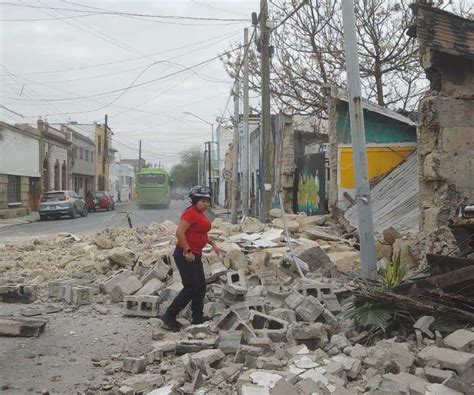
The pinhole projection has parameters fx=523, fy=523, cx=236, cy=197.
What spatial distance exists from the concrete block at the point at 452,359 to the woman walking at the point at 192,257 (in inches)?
106

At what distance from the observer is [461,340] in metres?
4.08

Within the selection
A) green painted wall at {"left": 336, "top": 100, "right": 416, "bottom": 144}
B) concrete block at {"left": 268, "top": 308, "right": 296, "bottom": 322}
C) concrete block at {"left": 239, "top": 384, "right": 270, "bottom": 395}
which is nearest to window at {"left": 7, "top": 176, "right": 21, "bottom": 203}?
green painted wall at {"left": 336, "top": 100, "right": 416, "bottom": 144}

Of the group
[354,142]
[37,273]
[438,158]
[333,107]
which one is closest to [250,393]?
[354,142]

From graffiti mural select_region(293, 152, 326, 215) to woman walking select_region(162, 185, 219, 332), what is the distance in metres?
11.7

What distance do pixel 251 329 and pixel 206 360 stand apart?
89 centimetres

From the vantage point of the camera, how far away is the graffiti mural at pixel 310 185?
17672mm

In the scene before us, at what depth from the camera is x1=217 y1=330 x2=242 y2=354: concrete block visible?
4.63 metres

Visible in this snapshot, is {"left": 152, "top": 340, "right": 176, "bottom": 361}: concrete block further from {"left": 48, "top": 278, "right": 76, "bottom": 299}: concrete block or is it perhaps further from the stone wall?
the stone wall

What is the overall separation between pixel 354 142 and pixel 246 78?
13.7 metres

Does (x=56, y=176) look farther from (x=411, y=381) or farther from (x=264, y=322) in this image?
(x=411, y=381)

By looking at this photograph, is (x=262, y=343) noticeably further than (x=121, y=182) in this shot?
No

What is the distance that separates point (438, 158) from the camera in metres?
8.20

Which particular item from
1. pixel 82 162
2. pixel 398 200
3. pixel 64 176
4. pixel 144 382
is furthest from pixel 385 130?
pixel 82 162

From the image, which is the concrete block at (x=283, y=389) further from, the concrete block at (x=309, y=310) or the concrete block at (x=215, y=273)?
the concrete block at (x=215, y=273)
